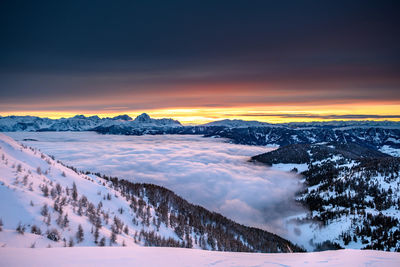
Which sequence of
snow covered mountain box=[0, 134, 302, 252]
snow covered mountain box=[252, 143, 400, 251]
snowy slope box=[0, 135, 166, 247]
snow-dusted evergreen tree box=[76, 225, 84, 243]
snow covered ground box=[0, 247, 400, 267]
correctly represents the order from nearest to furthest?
snow covered ground box=[0, 247, 400, 267] → snowy slope box=[0, 135, 166, 247] → snow covered mountain box=[0, 134, 302, 252] → snow-dusted evergreen tree box=[76, 225, 84, 243] → snow covered mountain box=[252, 143, 400, 251]

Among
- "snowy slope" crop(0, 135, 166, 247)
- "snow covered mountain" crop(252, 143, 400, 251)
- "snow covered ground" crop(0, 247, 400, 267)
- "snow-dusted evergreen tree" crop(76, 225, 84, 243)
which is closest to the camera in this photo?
"snow covered ground" crop(0, 247, 400, 267)

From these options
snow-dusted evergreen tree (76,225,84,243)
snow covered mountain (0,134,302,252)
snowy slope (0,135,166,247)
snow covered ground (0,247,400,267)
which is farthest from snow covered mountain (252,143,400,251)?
snow-dusted evergreen tree (76,225,84,243)

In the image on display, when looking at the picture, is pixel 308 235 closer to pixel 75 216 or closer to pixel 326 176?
pixel 326 176

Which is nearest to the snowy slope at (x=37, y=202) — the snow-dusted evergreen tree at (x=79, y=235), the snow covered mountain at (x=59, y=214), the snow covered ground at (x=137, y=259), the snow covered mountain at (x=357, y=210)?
the snow covered mountain at (x=59, y=214)

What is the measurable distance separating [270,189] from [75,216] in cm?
11669

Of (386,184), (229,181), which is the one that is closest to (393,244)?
(386,184)

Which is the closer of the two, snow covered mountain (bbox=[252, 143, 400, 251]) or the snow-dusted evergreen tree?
the snow-dusted evergreen tree

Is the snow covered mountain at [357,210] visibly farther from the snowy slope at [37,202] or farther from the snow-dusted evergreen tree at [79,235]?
the snow-dusted evergreen tree at [79,235]

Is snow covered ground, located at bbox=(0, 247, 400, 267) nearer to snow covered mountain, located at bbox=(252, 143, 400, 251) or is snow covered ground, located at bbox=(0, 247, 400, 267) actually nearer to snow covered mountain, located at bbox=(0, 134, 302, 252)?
snow covered mountain, located at bbox=(0, 134, 302, 252)

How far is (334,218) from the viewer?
208 ft

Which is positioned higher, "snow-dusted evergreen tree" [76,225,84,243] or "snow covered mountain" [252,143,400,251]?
"snow-dusted evergreen tree" [76,225,84,243]

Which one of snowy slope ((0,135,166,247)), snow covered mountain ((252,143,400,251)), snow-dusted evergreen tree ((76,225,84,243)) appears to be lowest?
snow covered mountain ((252,143,400,251))

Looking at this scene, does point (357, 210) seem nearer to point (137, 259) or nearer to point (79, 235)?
point (79, 235)

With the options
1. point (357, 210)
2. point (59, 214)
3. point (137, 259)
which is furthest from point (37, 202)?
point (357, 210)
